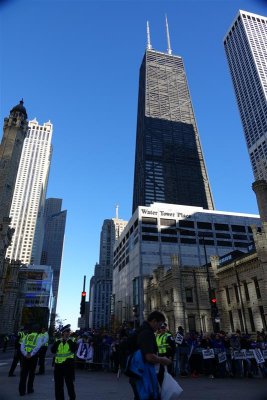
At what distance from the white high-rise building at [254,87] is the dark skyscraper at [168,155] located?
31289 mm

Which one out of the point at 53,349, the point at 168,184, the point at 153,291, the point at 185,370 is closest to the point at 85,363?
the point at 185,370

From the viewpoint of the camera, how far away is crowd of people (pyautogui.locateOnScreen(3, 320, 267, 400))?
23.3 feet

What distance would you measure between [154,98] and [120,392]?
197605 mm

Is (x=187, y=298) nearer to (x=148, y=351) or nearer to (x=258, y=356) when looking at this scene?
(x=258, y=356)

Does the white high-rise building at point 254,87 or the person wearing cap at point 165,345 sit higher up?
the white high-rise building at point 254,87

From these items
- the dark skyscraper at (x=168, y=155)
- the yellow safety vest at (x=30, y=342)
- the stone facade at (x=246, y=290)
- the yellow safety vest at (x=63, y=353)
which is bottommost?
the yellow safety vest at (x=63, y=353)

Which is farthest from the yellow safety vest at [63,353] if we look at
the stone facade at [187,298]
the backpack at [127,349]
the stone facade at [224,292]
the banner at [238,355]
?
the stone facade at [187,298]

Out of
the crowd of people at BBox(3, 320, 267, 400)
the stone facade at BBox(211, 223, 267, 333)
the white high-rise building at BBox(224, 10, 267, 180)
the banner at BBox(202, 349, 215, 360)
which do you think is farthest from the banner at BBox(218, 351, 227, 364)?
the white high-rise building at BBox(224, 10, 267, 180)

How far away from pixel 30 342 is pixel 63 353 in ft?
6.68

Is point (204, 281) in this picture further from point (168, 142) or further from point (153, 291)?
point (168, 142)

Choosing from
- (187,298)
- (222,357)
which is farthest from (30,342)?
(187,298)

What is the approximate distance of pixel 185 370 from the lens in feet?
44.9

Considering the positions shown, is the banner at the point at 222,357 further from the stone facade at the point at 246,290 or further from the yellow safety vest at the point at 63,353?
the stone facade at the point at 246,290

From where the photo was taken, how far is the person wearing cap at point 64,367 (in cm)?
707
